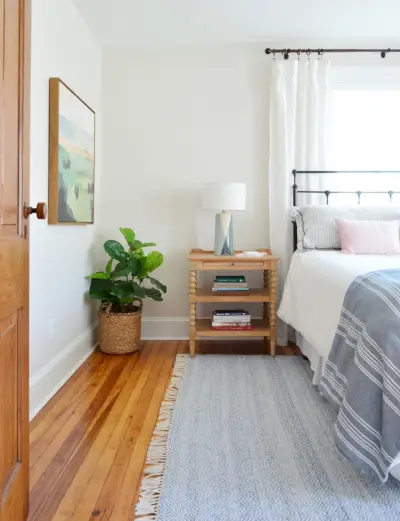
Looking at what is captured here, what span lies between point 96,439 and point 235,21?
2.85 metres

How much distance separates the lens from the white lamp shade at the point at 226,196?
3.16 meters

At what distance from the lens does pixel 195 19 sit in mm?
3125

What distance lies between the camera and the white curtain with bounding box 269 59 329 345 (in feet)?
11.4

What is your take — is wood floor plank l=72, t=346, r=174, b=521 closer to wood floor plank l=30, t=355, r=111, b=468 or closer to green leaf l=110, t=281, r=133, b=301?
wood floor plank l=30, t=355, r=111, b=468

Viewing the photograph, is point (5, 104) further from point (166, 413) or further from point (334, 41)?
point (334, 41)

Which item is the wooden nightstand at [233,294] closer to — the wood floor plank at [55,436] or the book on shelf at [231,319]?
the book on shelf at [231,319]

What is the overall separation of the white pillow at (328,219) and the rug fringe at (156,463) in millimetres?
1389

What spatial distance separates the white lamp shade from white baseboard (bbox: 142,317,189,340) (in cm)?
103

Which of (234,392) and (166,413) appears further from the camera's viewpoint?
(234,392)

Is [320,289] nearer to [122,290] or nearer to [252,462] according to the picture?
[252,462]

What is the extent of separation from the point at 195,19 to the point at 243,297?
1.98 metres

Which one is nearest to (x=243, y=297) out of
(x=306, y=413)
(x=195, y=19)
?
(x=306, y=413)

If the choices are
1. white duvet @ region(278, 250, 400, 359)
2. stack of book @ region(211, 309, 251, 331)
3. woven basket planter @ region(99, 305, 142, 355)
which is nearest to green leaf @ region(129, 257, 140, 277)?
woven basket planter @ region(99, 305, 142, 355)

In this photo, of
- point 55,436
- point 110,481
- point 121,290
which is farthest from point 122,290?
point 110,481
